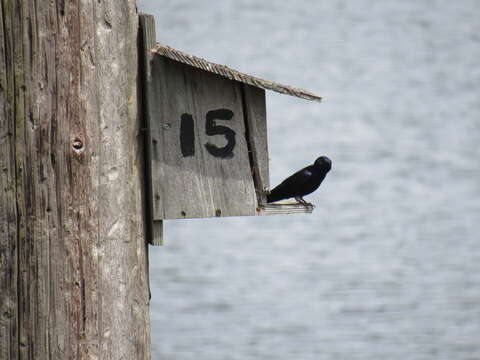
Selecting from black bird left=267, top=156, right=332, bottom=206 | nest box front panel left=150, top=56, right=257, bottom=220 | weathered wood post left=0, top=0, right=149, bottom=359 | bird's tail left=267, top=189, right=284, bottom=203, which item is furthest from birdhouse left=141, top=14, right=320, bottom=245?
weathered wood post left=0, top=0, right=149, bottom=359

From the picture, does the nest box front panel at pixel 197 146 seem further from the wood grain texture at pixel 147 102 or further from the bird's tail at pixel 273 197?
the bird's tail at pixel 273 197

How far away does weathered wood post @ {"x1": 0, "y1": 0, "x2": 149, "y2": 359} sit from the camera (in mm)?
2807

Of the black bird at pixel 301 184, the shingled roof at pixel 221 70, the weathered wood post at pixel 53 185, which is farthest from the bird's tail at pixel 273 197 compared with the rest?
the weathered wood post at pixel 53 185

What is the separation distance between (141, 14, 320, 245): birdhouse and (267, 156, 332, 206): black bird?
0.25 m

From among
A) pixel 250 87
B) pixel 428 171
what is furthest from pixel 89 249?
pixel 428 171

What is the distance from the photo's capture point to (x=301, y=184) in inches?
172

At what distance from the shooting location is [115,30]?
3.01 metres

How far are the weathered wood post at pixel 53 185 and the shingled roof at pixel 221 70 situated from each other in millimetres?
452

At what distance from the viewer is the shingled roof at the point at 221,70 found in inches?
132

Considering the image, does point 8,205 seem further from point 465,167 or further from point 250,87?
point 465,167

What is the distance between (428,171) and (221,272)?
14.8ft

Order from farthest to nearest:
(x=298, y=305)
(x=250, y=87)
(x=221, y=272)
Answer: (x=221, y=272)
(x=298, y=305)
(x=250, y=87)

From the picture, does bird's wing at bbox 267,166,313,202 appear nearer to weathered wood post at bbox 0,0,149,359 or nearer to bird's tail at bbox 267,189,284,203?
bird's tail at bbox 267,189,284,203

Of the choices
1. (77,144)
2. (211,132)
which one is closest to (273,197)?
(211,132)
